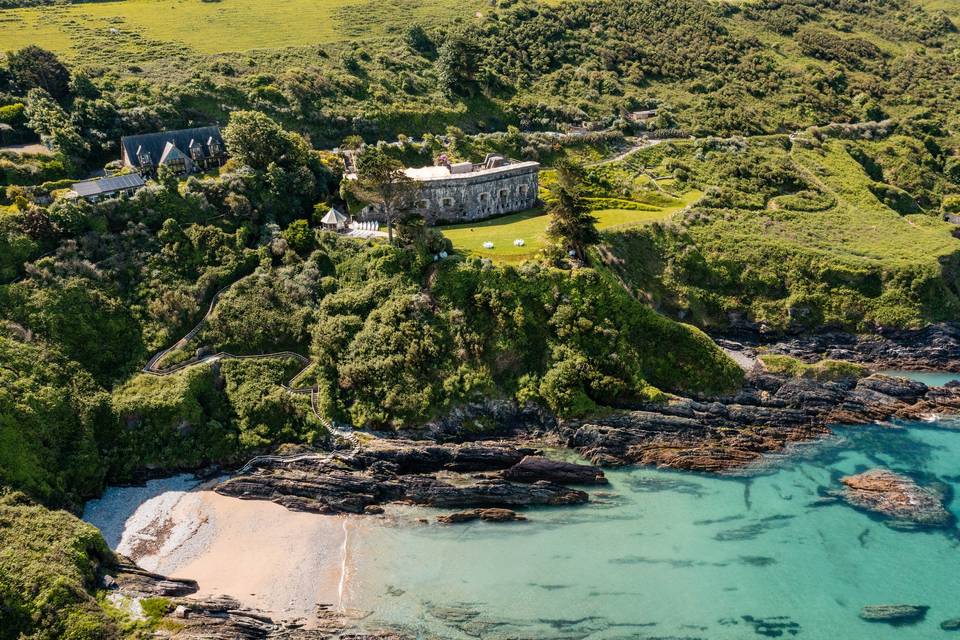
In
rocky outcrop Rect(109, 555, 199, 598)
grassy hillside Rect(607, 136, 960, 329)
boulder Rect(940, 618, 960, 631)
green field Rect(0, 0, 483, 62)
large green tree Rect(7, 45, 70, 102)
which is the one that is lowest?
boulder Rect(940, 618, 960, 631)

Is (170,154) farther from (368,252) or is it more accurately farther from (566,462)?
(566,462)

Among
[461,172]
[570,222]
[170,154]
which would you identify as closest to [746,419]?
[570,222]

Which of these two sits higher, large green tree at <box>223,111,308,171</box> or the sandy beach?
large green tree at <box>223,111,308,171</box>

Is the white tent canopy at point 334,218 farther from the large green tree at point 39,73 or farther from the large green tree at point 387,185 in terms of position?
the large green tree at point 39,73

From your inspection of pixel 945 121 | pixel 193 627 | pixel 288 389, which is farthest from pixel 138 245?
pixel 945 121

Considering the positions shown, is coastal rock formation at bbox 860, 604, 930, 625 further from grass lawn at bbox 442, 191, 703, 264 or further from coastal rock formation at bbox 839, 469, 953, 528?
grass lawn at bbox 442, 191, 703, 264

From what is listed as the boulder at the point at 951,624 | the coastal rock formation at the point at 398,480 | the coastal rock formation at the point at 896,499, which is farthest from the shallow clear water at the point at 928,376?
the coastal rock formation at the point at 398,480

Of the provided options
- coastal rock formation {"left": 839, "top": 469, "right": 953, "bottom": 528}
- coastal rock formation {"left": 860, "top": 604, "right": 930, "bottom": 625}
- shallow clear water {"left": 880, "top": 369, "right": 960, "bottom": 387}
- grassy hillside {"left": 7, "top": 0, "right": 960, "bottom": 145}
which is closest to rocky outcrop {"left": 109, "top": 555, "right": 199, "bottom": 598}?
coastal rock formation {"left": 860, "top": 604, "right": 930, "bottom": 625}

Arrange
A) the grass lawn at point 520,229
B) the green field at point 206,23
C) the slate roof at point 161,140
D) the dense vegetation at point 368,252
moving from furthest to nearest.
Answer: the green field at point 206,23 < the slate roof at point 161,140 < the grass lawn at point 520,229 < the dense vegetation at point 368,252
